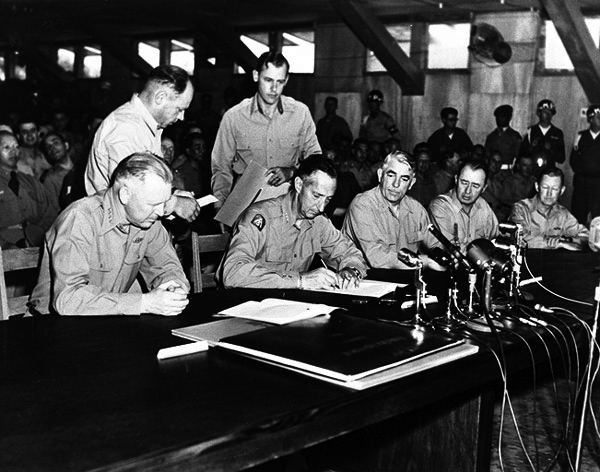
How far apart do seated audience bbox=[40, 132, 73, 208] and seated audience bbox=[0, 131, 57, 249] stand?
220mm

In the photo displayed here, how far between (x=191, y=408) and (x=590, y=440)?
88.3 inches

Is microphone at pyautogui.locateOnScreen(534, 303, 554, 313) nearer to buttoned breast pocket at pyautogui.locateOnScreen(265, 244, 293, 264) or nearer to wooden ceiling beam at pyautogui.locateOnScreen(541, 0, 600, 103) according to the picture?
buttoned breast pocket at pyautogui.locateOnScreen(265, 244, 293, 264)

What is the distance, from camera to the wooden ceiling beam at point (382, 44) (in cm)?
994

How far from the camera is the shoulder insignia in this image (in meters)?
3.06

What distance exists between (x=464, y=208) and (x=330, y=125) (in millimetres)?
6015

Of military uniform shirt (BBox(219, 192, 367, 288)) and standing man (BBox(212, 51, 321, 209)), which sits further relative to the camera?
standing man (BBox(212, 51, 321, 209))

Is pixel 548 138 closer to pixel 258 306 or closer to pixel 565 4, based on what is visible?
pixel 565 4

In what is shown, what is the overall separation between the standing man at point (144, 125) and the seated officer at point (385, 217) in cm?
108

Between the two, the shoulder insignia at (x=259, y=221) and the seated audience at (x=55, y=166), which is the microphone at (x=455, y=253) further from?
the seated audience at (x=55, y=166)

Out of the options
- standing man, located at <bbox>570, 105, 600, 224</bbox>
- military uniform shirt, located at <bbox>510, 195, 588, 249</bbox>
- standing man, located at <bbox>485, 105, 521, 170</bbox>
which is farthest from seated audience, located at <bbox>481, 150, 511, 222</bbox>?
military uniform shirt, located at <bbox>510, 195, 588, 249</bbox>

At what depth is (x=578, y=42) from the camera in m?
8.61

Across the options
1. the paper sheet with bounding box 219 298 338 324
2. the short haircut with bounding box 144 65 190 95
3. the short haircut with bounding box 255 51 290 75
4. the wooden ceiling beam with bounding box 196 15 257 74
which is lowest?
the paper sheet with bounding box 219 298 338 324

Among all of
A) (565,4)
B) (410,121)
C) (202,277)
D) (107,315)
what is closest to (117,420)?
(107,315)

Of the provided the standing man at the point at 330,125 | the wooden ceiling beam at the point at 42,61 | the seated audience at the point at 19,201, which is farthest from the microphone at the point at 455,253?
the wooden ceiling beam at the point at 42,61
